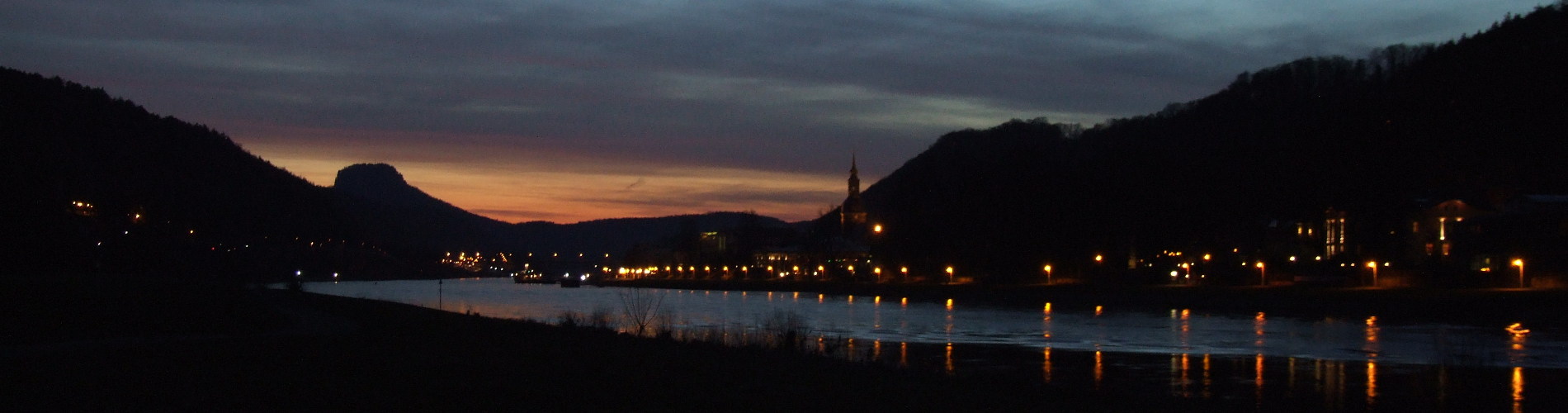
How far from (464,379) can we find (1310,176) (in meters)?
75.8

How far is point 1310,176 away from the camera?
82938 millimetres

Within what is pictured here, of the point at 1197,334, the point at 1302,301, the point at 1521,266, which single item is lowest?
the point at 1197,334

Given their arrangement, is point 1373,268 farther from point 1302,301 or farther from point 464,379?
point 464,379

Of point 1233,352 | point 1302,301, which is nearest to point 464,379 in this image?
point 1233,352

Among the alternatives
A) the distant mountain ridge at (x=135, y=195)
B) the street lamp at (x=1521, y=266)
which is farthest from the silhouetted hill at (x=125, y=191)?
the street lamp at (x=1521, y=266)

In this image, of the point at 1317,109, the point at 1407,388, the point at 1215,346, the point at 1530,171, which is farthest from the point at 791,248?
the point at 1407,388

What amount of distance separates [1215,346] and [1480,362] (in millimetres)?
8751

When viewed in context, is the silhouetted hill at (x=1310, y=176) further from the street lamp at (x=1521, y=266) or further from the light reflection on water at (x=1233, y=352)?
the light reflection on water at (x=1233, y=352)

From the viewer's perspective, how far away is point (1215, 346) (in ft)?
109

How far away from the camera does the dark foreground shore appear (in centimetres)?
1431

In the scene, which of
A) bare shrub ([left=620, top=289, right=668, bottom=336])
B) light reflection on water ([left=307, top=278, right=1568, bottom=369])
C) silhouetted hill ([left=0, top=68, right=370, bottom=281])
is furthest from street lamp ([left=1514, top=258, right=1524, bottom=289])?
silhouetted hill ([left=0, top=68, right=370, bottom=281])

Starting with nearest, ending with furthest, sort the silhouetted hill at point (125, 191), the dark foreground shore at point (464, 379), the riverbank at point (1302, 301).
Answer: the dark foreground shore at point (464, 379)
the riverbank at point (1302, 301)
the silhouetted hill at point (125, 191)

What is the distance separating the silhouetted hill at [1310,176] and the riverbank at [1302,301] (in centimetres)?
693

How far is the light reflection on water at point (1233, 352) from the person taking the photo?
21156mm
